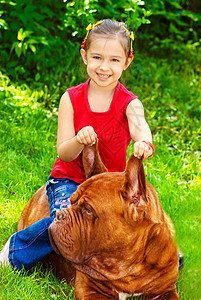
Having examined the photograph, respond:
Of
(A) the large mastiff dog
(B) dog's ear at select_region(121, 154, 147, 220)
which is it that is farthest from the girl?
(B) dog's ear at select_region(121, 154, 147, 220)

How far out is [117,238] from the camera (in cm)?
236

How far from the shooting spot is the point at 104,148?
3123 mm

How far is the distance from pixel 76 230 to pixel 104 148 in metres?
0.82

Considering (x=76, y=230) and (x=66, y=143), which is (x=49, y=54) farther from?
(x=76, y=230)

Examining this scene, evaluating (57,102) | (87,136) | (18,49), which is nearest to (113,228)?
(87,136)

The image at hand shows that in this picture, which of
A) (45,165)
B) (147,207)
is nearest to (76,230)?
(147,207)

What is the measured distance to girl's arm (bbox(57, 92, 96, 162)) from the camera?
8.48ft

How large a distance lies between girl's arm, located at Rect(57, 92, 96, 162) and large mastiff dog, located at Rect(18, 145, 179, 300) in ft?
0.29

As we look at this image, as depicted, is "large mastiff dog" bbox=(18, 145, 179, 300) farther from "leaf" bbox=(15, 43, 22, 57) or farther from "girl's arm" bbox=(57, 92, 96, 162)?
"leaf" bbox=(15, 43, 22, 57)

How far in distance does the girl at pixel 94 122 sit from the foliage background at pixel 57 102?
212 mm

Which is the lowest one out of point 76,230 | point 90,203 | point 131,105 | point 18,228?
point 18,228

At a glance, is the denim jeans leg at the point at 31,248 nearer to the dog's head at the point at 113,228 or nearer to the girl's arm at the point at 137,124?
the dog's head at the point at 113,228

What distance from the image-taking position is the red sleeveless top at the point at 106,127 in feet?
10.2

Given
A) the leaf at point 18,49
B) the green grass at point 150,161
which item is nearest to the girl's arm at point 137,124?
the green grass at point 150,161
